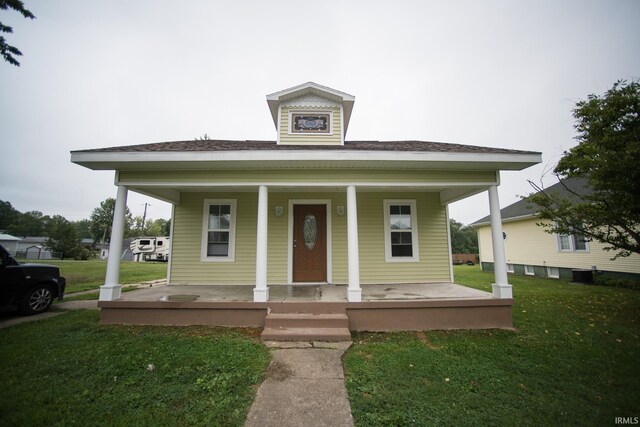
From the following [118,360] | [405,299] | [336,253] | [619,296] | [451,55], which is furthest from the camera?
[451,55]

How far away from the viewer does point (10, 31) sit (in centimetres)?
453

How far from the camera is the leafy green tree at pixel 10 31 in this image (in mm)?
4197

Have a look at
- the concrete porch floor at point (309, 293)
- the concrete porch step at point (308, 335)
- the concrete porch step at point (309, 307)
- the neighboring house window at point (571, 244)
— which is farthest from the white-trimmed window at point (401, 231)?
the neighboring house window at point (571, 244)

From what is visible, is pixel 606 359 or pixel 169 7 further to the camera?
pixel 169 7

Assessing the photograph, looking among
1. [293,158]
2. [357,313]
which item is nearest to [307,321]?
[357,313]

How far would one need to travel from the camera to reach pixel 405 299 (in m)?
5.00

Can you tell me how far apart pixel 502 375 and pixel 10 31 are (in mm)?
9715

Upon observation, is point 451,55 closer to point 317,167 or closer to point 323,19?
point 323,19

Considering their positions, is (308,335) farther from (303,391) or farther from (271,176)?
(271,176)

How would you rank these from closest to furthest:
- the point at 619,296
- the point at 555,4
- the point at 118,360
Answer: the point at 118,360, the point at 619,296, the point at 555,4

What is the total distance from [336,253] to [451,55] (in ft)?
37.3

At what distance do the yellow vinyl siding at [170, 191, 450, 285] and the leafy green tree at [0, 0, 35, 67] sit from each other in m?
3.91

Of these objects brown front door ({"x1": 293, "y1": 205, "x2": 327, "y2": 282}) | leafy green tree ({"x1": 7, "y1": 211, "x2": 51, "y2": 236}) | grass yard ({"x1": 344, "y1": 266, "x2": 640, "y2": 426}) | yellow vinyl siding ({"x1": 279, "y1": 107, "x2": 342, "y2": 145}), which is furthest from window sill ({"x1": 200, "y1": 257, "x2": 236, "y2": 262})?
leafy green tree ({"x1": 7, "y1": 211, "x2": 51, "y2": 236})

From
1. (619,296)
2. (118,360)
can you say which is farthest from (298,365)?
(619,296)
